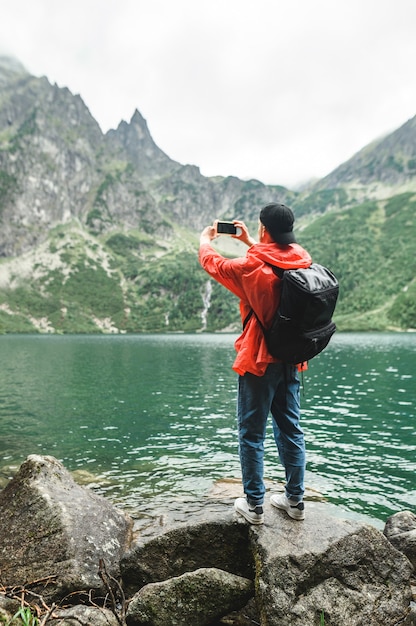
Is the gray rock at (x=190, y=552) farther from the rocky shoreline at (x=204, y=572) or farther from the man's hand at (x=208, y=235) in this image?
the man's hand at (x=208, y=235)

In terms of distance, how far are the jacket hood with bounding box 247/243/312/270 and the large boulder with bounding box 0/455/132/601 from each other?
4948 millimetres

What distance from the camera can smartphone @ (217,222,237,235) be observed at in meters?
6.56

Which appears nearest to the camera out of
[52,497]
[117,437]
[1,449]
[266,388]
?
[266,388]

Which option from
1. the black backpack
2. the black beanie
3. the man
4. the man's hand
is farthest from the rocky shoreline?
the man's hand

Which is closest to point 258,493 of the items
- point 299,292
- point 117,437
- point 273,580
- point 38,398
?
point 273,580

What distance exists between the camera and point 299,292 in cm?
532

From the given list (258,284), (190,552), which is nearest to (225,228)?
(258,284)

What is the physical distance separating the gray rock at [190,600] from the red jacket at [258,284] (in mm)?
2844

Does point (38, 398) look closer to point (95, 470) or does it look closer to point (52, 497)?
point (95, 470)

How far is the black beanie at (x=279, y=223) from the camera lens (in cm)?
596

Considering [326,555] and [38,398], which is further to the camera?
[38,398]

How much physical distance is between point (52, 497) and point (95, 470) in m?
9.51

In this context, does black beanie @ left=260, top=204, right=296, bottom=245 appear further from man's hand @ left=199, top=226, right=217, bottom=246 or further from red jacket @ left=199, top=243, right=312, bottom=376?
man's hand @ left=199, top=226, right=217, bottom=246

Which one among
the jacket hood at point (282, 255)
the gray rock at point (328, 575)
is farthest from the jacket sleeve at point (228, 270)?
the gray rock at point (328, 575)
